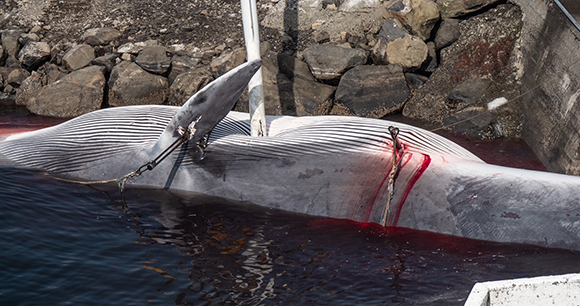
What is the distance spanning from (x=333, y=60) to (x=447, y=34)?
7.77 feet

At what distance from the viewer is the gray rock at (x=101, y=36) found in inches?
544

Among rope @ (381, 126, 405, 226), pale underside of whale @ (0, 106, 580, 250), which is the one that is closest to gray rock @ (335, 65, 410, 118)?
pale underside of whale @ (0, 106, 580, 250)

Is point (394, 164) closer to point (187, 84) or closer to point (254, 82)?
point (254, 82)

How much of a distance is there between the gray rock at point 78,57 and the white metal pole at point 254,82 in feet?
19.4

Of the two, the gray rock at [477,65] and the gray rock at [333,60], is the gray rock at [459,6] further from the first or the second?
the gray rock at [333,60]

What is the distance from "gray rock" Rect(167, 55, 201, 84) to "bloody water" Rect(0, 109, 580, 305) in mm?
5314

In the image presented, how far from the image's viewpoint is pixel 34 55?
13.7 meters

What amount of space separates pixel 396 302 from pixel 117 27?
10838 millimetres

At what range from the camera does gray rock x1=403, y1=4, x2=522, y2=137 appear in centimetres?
1145

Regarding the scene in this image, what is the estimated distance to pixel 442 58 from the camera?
479 inches

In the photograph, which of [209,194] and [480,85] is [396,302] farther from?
[480,85]

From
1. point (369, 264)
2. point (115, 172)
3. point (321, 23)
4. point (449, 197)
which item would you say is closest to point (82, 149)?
point (115, 172)

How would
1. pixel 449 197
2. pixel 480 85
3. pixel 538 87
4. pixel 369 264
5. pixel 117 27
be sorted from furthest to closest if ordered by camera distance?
pixel 117 27 < pixel 480 85 < pixel 538 87 < pixel 449 197 < pixel 369 264

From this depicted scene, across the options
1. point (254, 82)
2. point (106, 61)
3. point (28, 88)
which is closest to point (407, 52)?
point (254, 82)
